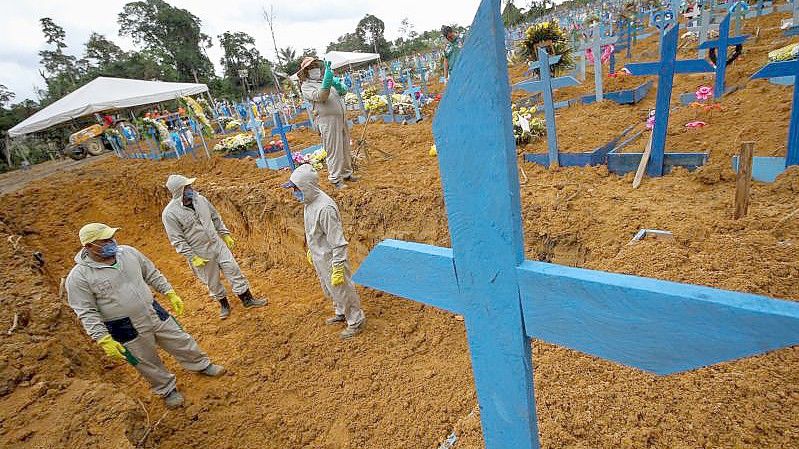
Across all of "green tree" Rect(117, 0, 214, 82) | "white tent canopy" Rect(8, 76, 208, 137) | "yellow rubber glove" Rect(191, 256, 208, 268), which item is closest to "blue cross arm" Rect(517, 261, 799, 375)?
"yellow rubber glove" Rect(191, 256, 208, 268)

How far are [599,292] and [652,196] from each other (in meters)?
3.72

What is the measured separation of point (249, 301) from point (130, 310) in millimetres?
2112

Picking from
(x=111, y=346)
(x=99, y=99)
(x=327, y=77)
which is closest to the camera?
(x=111, y=346)

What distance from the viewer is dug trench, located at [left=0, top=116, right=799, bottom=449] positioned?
5.45 feet

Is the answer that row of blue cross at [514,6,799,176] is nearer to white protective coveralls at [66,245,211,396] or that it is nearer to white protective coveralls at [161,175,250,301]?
white protective coveralls at [161,175,250,301]

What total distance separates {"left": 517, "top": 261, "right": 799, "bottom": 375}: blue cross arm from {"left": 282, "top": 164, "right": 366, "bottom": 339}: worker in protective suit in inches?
124

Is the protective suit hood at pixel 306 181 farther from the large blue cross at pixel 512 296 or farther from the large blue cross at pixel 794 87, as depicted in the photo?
the large blue cross at pixel 794 87

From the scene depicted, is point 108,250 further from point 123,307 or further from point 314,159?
point 314,159

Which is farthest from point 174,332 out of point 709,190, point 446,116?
point 709,190

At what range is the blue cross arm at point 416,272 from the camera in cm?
94

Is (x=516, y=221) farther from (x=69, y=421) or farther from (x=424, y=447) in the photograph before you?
(x=69, y=421)

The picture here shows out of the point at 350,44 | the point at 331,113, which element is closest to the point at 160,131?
the point at 331,113

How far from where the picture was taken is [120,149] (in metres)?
16.1

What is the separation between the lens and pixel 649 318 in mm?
654
